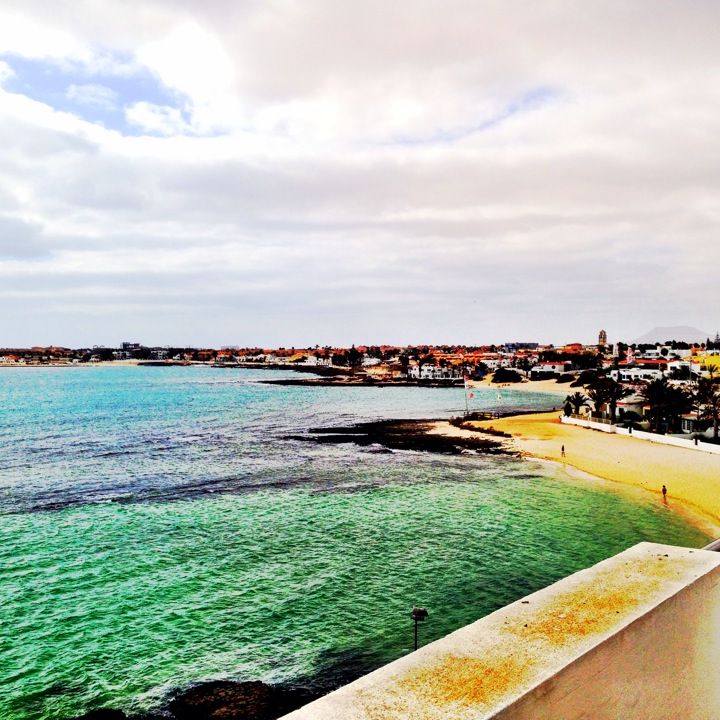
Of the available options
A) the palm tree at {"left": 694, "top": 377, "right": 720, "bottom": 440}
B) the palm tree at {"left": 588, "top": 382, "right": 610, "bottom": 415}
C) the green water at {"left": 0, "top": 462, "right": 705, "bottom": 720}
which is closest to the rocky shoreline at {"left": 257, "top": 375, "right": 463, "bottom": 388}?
the palm tree at {"left": 588, "top": 382, "right": 610, "bottom": 415}

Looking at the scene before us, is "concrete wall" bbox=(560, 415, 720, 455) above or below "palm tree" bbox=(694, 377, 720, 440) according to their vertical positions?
Answer: below

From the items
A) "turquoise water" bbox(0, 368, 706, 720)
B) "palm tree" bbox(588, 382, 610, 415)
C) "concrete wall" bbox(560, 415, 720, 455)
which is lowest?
"turquoise water" bbox(0, 368, 706, 720)

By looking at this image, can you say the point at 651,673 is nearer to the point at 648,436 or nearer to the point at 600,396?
the point at 648,436

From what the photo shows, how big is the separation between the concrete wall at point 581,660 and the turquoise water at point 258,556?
9.19 meters

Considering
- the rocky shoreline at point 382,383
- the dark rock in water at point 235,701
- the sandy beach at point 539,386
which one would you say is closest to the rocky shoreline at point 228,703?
the dark rock in water at point 235,701

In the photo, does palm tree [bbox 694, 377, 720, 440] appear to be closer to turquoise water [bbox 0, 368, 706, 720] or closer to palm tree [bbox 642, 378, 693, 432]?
palm tree [bbox 642, 378, 693, 432]

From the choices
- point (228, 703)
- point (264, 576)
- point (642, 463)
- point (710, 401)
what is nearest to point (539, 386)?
point (710, 401)

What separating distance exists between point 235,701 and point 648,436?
46.5 metres

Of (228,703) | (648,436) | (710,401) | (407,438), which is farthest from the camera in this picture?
(407,438)

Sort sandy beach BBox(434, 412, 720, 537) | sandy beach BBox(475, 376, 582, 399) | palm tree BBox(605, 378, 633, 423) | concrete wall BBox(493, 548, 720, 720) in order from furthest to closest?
1. sandy beach BBox(475, 376, 582, 399)
2. palm tree BBox(605, 378, 633, 423)
3. sandy beach BBox(434, 412, 720, 537)
4. concrete wall BBox(493, 548, 720, 720)

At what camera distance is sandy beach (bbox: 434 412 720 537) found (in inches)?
1270

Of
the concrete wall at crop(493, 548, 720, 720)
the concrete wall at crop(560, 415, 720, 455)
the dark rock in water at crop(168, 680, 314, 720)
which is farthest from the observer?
the concrete wall at crop(560, 415, 720, 455)

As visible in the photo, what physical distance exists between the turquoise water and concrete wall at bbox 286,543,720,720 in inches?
362

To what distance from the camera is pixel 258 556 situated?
25.2m
